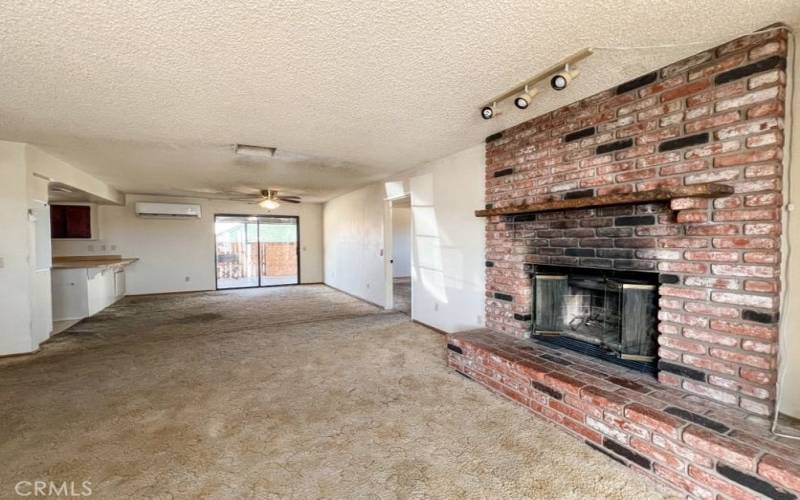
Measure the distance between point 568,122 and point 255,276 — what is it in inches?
336

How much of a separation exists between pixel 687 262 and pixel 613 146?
96 cm

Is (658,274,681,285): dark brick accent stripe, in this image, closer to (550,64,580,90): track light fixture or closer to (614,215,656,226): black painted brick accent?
(614,215,656,226): black painted brick accent

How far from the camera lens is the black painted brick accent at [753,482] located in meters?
1.45

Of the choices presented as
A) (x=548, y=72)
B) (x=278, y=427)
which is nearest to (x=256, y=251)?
(x=278, y=427)

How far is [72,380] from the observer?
314cm

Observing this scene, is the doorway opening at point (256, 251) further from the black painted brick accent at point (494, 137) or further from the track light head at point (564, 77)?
the track light head at point (564, 77)

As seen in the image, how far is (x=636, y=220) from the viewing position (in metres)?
2.44

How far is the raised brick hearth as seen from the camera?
1554 millimetres

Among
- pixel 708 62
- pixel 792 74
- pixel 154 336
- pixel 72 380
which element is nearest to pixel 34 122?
pixel 72 380

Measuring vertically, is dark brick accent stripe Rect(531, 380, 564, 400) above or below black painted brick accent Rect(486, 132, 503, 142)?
below

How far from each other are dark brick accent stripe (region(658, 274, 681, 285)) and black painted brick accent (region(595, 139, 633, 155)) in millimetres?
938

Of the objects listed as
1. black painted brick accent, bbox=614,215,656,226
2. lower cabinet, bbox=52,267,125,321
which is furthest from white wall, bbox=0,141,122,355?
black painted brick accent, bbox=614,215,656,226

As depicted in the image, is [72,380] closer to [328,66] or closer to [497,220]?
[328,66]

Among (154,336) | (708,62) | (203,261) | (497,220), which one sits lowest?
(154,336)
